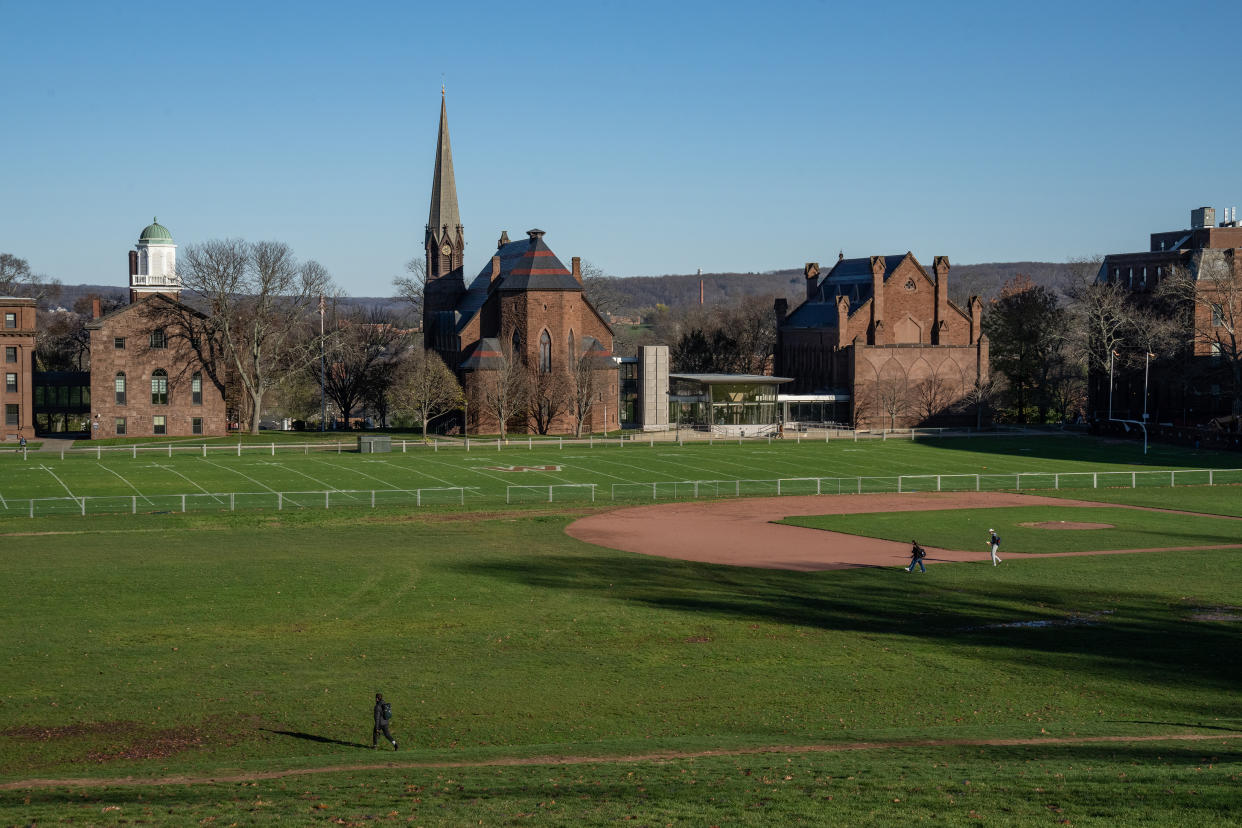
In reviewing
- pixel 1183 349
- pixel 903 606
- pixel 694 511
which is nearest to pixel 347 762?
pixel 903 606

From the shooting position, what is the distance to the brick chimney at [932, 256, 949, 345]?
120 metres

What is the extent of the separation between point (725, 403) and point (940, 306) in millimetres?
26083

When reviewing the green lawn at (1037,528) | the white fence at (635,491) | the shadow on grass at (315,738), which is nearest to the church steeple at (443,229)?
the white fence at (635,491)

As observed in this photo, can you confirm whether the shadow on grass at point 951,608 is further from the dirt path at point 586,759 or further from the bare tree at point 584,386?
the bare tree at point 584,386

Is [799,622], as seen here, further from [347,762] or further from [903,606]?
[347,762]

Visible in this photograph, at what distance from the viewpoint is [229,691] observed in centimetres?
2605

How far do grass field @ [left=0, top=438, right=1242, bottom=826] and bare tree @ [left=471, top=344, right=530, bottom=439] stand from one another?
50579 mm

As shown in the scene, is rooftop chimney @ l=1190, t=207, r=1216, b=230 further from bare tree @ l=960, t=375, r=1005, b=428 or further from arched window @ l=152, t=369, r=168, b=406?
arched window @ l=152, t=369, r=168, b=406

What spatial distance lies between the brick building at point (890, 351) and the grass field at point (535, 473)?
70.9 feet

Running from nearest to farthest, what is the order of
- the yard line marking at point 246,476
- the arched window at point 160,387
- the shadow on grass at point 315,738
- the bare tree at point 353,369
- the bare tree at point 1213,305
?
the shadow on grass at point 315,738 < the yard line marking at point 246,476 < the arched window at point 160,387 < the bare tree at point 1213,305 < the bare tree at point 353,369

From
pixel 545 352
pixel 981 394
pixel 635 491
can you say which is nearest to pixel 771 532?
pixel 635 491

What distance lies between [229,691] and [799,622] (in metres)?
15.1

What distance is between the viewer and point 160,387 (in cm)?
9806

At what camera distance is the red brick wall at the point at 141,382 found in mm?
96125
